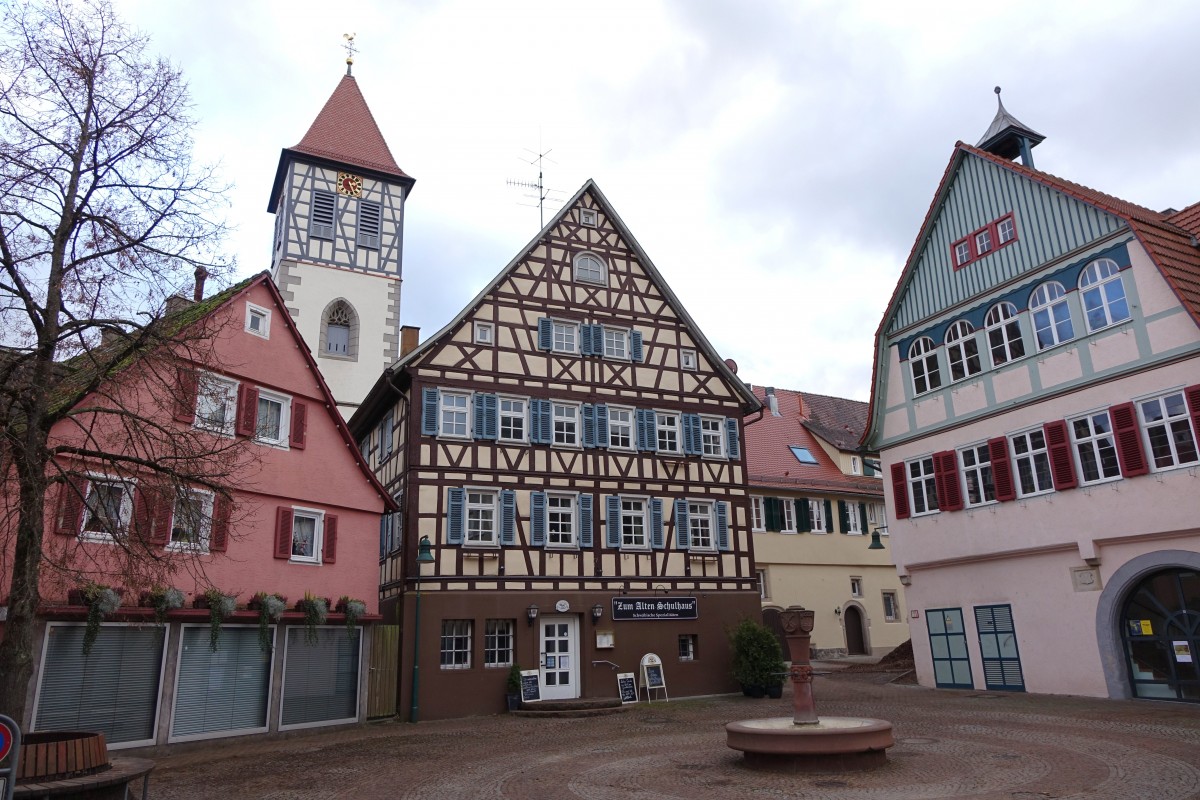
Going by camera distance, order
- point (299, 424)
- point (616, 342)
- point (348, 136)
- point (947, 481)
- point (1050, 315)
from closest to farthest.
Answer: point (299, 424)
point (1050, 315)
point (947, 481)
point (616, 342)
point (348, 136)

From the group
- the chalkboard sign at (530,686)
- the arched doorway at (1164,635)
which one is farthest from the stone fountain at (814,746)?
the chalkboard sign at (530,686)

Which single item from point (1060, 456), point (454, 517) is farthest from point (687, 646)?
point (1060, 456)

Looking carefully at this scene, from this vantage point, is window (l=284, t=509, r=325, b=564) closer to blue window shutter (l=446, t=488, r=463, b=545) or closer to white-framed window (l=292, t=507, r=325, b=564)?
white-framed window (l=292, t=507, r=325, b=564)

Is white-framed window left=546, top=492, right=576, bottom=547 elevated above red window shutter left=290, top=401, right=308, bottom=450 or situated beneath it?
situated beneath

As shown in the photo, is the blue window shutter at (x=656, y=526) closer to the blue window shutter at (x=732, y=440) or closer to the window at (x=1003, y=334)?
the blue window shutter at (x=732, y=440)

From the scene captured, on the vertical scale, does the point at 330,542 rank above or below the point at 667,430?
below

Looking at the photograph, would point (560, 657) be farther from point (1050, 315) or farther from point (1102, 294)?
point (1102, 294)

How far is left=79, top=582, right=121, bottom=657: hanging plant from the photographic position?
1366 centimetres

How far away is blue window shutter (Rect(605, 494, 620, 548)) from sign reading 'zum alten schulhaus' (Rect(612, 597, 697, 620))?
55.2 inches

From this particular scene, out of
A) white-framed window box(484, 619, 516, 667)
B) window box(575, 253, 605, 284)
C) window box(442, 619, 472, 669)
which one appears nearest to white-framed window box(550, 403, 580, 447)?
window box(575, 253, 605, 284)

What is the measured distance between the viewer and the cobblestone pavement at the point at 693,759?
997cm

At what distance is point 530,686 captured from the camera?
66.6 ft

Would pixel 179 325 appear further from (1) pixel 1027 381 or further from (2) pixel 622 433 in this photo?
(1) pixel 1027 381

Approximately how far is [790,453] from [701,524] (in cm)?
1153
